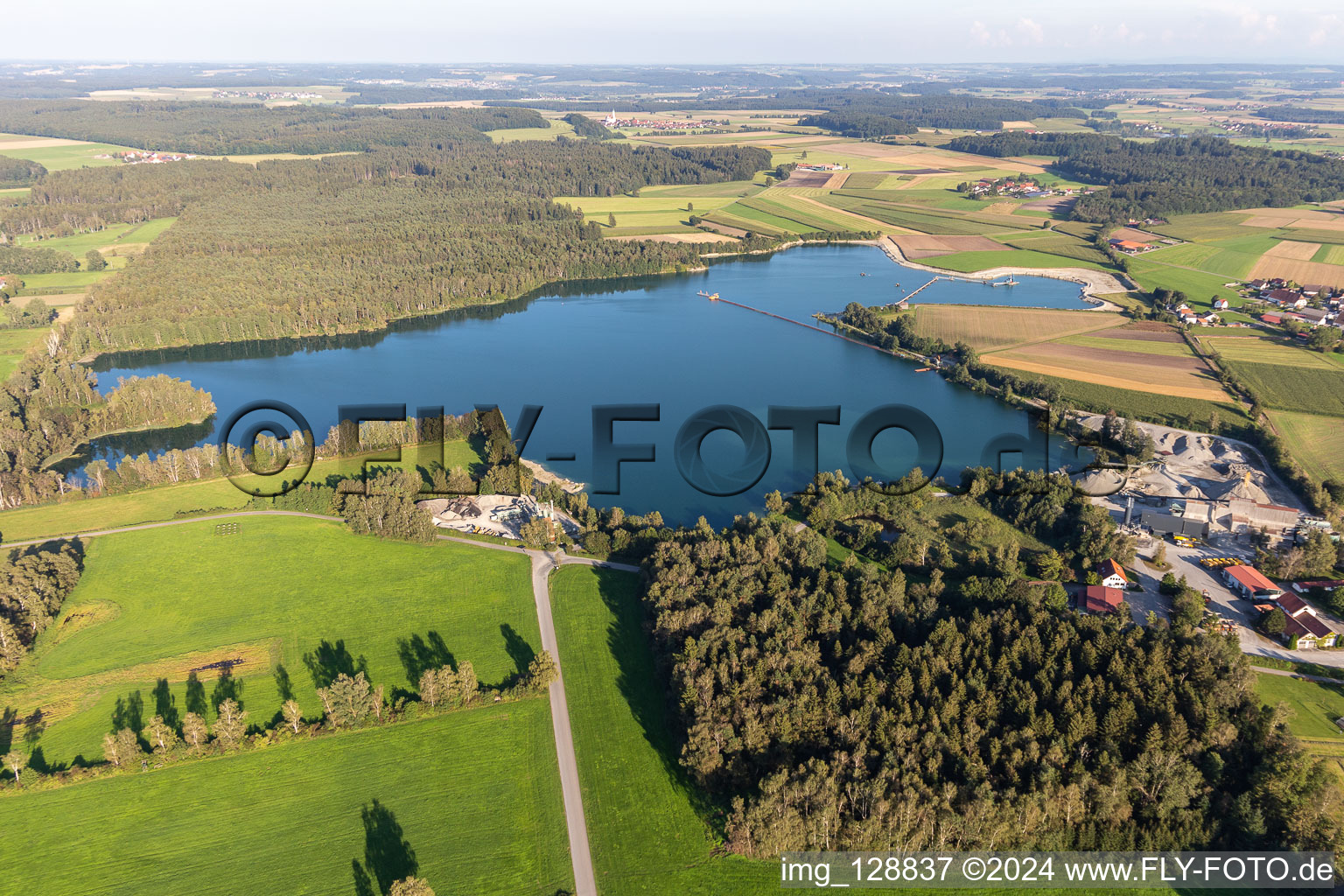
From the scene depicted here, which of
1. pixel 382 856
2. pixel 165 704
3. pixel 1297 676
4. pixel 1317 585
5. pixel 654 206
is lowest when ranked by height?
pixel 382 856

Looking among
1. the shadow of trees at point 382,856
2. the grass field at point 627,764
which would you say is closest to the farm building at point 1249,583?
the grass field at point 627,764

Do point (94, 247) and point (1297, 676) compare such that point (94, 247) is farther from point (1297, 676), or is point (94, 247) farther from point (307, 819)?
point (1297, 676)

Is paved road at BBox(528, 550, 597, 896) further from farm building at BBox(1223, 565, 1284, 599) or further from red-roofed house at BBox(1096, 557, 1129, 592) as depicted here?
farm building at BBox(1223, 565, 1284, 599)

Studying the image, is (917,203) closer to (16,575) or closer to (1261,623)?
(1261,623)

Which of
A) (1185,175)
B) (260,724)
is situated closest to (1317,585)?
(260,724)

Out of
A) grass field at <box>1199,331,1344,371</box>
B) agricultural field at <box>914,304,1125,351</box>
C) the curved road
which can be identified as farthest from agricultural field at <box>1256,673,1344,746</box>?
grass field at <box>1199,331,1344,371</box>

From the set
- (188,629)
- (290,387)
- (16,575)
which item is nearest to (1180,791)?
(188,629)
